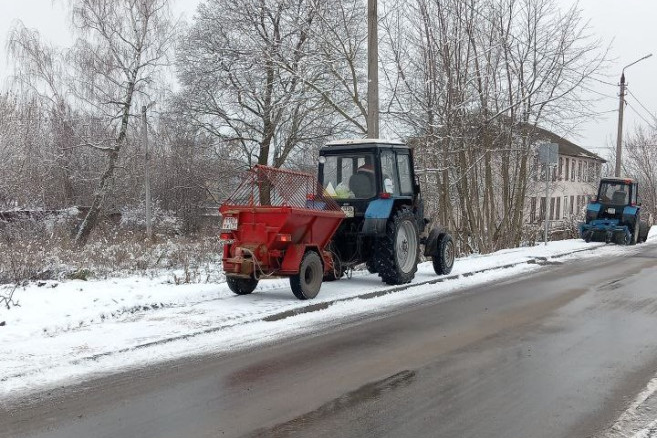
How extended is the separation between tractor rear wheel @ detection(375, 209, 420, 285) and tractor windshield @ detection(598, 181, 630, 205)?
46.9ft

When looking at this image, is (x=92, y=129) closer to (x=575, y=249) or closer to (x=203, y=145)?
(x=203, y=145)

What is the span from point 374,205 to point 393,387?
5.58 meters

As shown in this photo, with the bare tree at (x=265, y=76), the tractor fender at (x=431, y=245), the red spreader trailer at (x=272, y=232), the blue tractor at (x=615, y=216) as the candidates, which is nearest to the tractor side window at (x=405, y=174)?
the tractor fender at (x=431, y=245)

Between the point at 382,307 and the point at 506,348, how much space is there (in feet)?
8.73

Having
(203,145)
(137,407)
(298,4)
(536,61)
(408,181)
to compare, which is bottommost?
(137,407)

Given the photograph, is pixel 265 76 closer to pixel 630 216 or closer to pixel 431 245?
pixel 431 245

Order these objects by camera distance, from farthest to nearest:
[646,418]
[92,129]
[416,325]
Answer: [92,129], [416,325], [646,418]

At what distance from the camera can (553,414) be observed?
471 centimetres

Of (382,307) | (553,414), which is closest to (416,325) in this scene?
(382,307)

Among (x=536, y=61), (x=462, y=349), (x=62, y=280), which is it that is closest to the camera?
(x=462, y=349)

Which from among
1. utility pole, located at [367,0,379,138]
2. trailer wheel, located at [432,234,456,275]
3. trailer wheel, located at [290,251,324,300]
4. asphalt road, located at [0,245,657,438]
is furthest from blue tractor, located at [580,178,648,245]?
trailer wheel, located at [290,251,324,300]

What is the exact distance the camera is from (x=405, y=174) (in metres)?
11.6

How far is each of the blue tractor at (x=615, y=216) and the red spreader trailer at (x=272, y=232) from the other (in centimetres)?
1547

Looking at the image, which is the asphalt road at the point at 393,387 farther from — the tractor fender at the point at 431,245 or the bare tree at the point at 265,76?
the bare tree at the point at 265,76
